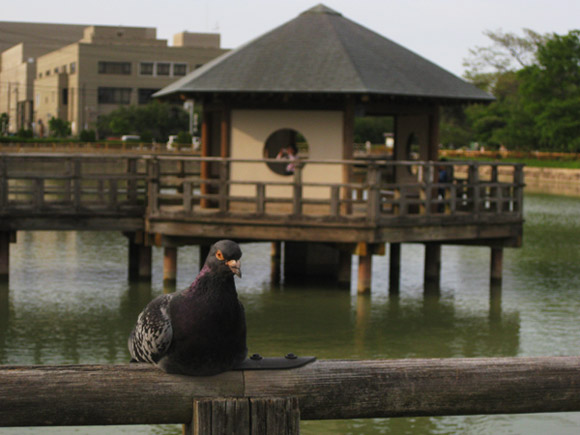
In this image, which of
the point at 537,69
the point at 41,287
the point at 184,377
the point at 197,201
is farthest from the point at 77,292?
the point at 537,69

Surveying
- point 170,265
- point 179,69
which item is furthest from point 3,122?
point 170,265

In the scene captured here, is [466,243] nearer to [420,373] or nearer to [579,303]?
[579,303]

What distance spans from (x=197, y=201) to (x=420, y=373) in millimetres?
16343

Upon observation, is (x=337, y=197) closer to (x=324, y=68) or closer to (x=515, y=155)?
(x=324, y=68)

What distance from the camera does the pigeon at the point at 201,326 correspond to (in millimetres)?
3459

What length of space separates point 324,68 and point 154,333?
1406cm

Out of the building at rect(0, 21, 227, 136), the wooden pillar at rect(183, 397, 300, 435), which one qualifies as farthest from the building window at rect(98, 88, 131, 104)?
the wooden pillar at rect(183, 397, 300, 435)

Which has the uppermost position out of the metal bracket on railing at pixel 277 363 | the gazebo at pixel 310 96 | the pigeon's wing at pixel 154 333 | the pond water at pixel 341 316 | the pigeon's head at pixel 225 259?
the gazebo at pixel 310 96

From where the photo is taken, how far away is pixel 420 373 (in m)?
3.53

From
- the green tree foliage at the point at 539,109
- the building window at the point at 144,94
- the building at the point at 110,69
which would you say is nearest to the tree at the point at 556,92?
the green tree foliage at the point at 539,109

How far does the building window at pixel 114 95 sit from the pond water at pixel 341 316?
77.4m

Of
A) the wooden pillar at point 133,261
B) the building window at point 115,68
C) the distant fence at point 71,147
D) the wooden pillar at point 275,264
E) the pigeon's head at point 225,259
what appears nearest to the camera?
the pigeon's head at point 225,259

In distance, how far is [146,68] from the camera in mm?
100188

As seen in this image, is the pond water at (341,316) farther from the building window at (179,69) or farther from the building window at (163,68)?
the building window at (179,69)
